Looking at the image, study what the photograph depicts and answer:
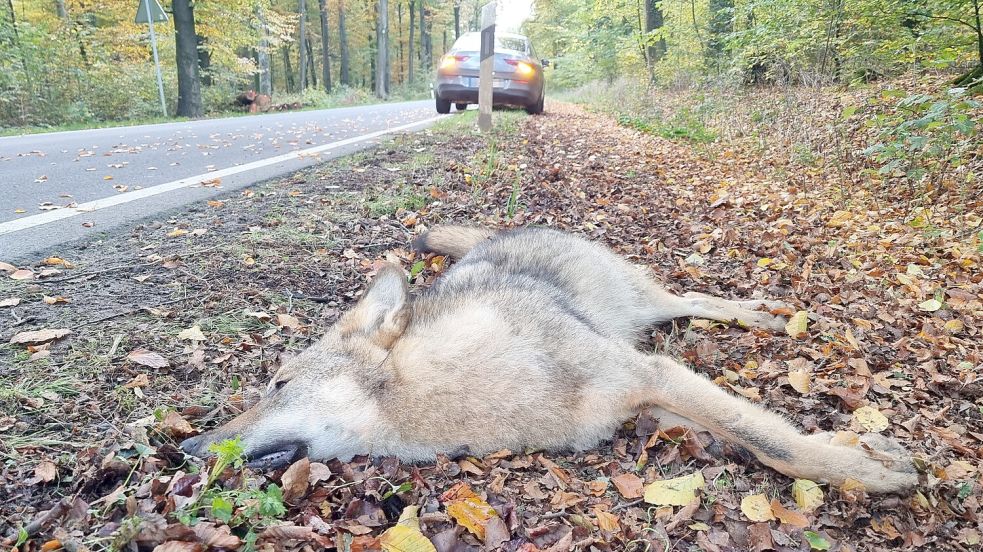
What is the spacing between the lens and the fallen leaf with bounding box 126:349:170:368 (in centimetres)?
284

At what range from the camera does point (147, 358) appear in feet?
9.42

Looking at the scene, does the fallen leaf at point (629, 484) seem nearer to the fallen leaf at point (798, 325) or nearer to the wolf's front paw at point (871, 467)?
the wolf's front paw at point (871, 467)

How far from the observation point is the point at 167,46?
24250 mm

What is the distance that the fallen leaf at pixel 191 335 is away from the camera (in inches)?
122

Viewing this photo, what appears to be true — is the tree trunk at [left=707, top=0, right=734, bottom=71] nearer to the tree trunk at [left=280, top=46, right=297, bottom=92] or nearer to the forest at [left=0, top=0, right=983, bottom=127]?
the forest at [left=0, top=0, right=983, bottom=127]

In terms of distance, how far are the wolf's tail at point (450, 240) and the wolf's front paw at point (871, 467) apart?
261cm

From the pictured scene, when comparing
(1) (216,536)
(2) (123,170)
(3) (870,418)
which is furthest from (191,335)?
(2) (123,170)

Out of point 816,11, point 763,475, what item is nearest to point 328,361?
point 763,475

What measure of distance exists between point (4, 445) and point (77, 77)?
59.5ft

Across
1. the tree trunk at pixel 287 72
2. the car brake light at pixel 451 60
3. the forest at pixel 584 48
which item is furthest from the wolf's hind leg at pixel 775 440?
the tree trunk at pixel 287 72

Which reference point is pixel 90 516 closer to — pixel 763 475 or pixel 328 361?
pixel 328 361

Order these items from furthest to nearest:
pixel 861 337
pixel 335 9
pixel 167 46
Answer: pixel 335 9 < pixel 167 46 < pixel 861 337

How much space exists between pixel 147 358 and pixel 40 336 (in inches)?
20.7

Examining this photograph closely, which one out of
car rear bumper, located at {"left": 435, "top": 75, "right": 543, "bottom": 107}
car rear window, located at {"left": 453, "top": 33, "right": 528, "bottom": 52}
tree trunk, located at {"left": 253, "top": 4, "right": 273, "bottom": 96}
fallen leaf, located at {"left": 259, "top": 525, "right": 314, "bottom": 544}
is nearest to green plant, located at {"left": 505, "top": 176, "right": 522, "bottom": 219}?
fallen leaf, located at {"left": 259, "top": 525, "right": 314, "bottom": 544}
